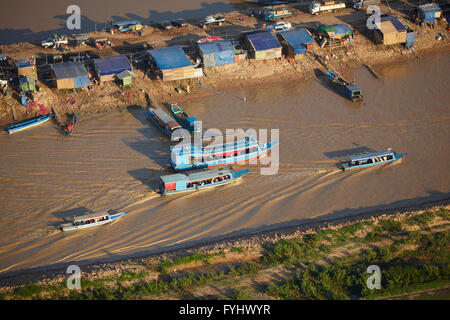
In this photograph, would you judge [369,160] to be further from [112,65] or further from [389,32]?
[112,65]

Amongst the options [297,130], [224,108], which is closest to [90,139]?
[224,108]

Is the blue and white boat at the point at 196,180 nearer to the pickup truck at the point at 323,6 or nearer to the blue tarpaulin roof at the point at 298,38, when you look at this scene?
the blue tarpaulin roof at the point at 298,38

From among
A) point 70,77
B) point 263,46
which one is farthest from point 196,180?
point 263,46

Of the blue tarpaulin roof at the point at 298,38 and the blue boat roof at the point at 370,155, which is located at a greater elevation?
the blue tarpaulin roof at the point at 298,38

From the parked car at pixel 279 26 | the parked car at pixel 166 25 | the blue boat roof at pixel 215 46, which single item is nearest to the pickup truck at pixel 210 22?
the parked car at pixel 166 25

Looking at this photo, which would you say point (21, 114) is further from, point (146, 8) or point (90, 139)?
point (146, 8)

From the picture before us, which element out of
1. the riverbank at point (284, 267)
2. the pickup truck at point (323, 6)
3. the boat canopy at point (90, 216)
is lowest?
the riverbank at point (284, 267)
